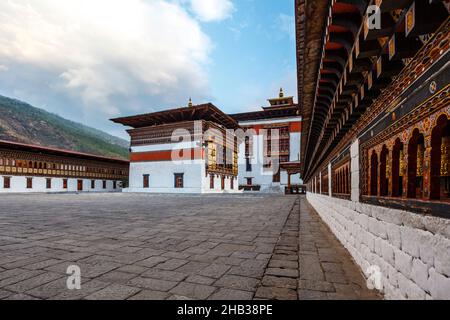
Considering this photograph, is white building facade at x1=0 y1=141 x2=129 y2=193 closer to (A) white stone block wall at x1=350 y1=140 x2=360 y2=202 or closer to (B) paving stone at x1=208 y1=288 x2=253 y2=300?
(B) paving stone at x1=208 y1=288 x2=253 y2=300

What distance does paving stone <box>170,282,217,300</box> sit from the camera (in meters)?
2.32

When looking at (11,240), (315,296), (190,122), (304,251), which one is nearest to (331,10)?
(315,296)

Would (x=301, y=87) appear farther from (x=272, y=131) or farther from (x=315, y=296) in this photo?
(x=272, y=131)

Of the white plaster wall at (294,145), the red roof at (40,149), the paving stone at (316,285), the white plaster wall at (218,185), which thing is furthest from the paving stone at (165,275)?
the white plaster wall at (294,145)

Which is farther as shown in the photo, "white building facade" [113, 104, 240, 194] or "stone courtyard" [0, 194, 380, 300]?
"white building facade" [113, 104, 240, 194]

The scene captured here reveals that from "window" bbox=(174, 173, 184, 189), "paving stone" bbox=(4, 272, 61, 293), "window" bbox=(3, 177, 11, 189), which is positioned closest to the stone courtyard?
"paving stone" bbox=(4, 272, 61, 293)

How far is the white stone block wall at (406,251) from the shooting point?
160cm

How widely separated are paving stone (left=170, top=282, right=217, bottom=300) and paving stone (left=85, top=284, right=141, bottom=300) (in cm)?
37

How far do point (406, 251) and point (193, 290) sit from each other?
1.82 meters

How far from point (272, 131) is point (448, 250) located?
3748 cm

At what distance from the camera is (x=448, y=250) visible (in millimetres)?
1504

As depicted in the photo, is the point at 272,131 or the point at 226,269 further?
the point at 272,131

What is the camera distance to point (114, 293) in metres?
2.33

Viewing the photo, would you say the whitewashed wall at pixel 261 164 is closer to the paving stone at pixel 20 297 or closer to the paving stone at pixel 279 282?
the paving stone at pixel 279 282
